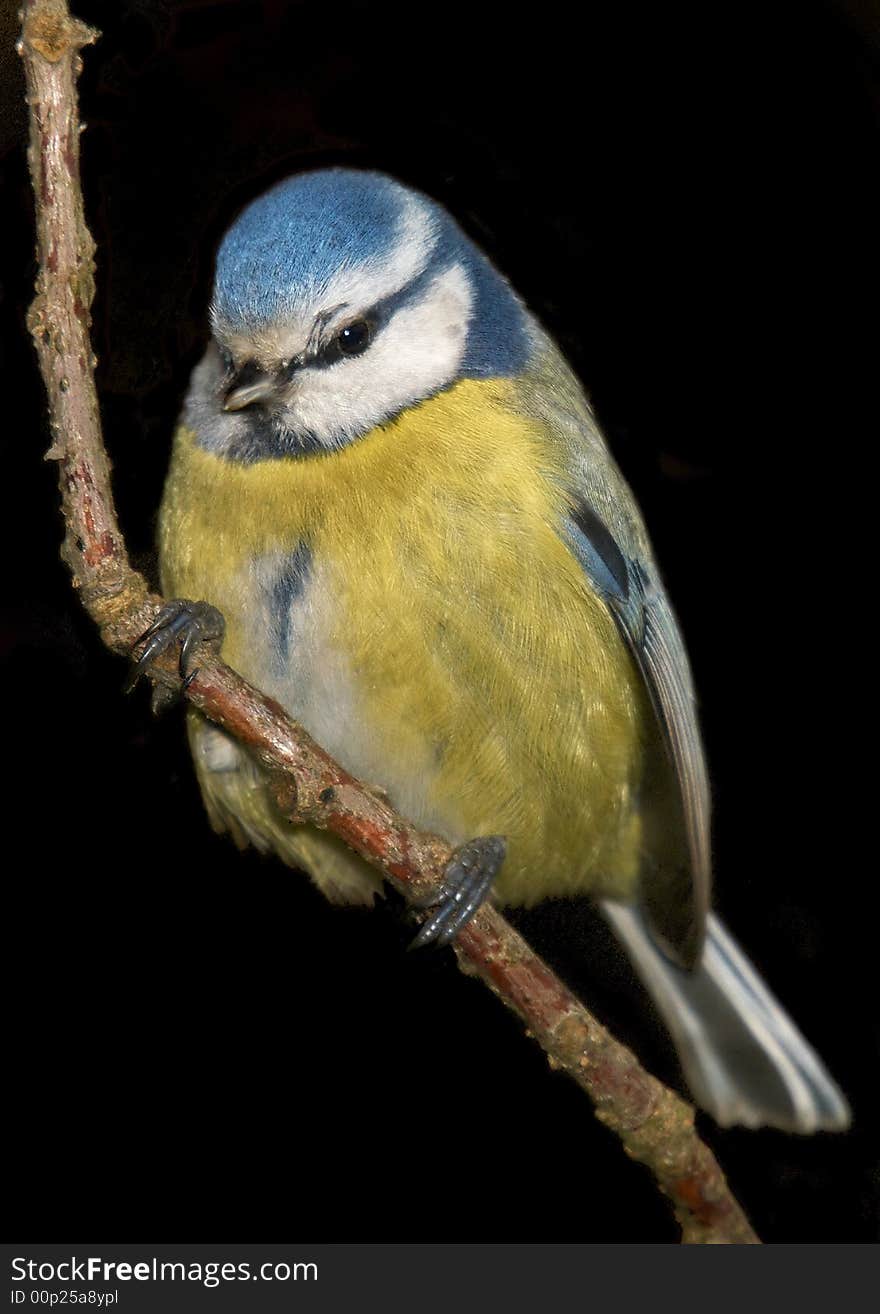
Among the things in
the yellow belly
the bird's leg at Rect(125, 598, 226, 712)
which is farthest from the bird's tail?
the bird's leg at Rect(125, 598, 226, 712)

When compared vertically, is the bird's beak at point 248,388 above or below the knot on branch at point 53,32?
below

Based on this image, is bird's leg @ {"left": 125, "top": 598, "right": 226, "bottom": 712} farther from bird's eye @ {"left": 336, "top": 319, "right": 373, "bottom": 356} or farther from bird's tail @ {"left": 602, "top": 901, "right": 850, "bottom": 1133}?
bird's tail @ {"left": 602, "top": 901, "right": 850, "bottom": 1133}

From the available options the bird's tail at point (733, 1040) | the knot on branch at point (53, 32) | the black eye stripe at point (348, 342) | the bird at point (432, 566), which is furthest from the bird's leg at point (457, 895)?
the knot on branch at point (53, 32)

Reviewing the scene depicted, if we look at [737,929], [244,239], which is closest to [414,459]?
[244,239]

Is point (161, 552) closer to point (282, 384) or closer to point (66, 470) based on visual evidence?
point (282, 384)

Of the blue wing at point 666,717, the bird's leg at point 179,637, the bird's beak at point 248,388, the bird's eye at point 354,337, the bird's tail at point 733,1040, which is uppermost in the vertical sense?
the bird's beak at point 248,388

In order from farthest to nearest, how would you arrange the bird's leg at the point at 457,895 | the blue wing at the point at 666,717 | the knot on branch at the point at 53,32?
the blue wing at the point at 666,717 < the bird's leg at the point at 457,895 < the knot on branch at the point at 53,32

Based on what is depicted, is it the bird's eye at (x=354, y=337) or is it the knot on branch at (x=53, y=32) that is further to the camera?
the bird's eye at (x=354, y=337)

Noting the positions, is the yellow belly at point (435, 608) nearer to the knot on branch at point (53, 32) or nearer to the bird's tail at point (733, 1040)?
the bird's tail at point (733, 1040)

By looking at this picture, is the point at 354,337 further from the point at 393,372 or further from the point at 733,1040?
the point at 733,1040
